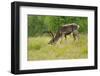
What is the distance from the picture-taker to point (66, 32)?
4.31 ft

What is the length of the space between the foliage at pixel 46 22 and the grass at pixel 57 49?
0.04 meters

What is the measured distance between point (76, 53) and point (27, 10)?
0.36m

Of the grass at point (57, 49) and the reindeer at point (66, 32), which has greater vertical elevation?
the reindeer at point (66, 32)

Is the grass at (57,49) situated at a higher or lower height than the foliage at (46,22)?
lower

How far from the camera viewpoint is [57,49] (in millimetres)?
1297

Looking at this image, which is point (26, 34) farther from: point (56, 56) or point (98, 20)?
point (98, 20)

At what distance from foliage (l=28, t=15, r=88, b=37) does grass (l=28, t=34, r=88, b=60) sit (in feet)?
0.12

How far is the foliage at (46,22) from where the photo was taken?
124 centimetres

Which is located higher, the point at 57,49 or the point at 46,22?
the point at 46,22

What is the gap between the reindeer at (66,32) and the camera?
4.23 feet

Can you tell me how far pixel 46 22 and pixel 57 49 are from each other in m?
0.15

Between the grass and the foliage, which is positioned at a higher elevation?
the foliage

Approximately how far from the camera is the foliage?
4.06ft

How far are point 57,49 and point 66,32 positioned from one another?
0.10 metres
